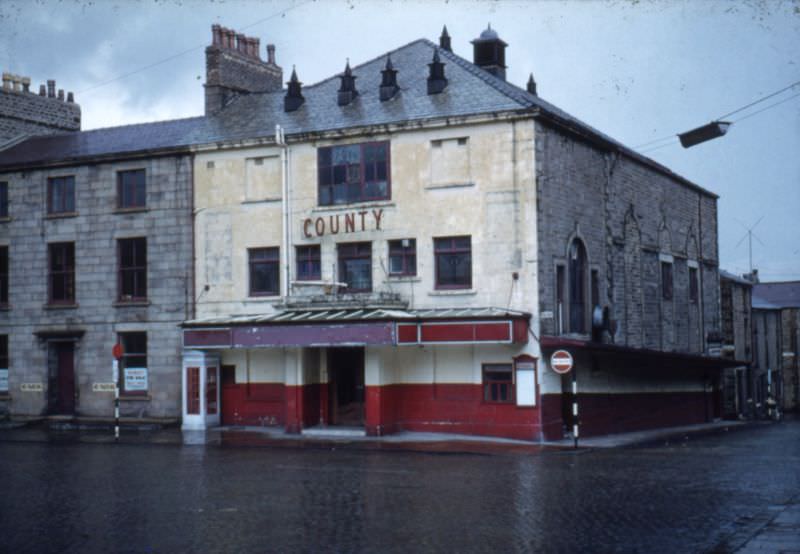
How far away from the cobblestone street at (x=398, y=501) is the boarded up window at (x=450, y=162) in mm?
8909

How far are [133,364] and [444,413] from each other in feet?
38.3

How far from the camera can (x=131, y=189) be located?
3609 cm

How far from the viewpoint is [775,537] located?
42.9 feet

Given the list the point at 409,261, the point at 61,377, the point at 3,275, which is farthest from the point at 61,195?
the point at 409,261

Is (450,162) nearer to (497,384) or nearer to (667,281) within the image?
(497,384)

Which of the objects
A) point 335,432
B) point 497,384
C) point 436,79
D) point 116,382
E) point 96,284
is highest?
point 436,79

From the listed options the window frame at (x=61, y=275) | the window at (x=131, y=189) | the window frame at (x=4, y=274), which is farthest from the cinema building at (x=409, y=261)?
the window frame at (x=4, y=274)

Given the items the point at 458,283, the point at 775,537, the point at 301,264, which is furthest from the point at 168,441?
the point at 775,537

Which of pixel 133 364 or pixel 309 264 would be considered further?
pixel 133 364

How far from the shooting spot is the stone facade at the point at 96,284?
115 feet

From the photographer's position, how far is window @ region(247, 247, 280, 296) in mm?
33531

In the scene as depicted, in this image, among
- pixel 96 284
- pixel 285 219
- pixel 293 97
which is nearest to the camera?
pixel 285 219

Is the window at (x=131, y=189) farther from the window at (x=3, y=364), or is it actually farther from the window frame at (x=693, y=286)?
the window frame at (x=693, y=286)

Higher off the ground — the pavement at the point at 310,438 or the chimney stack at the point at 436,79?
the chimney stack at the point at 436,79
